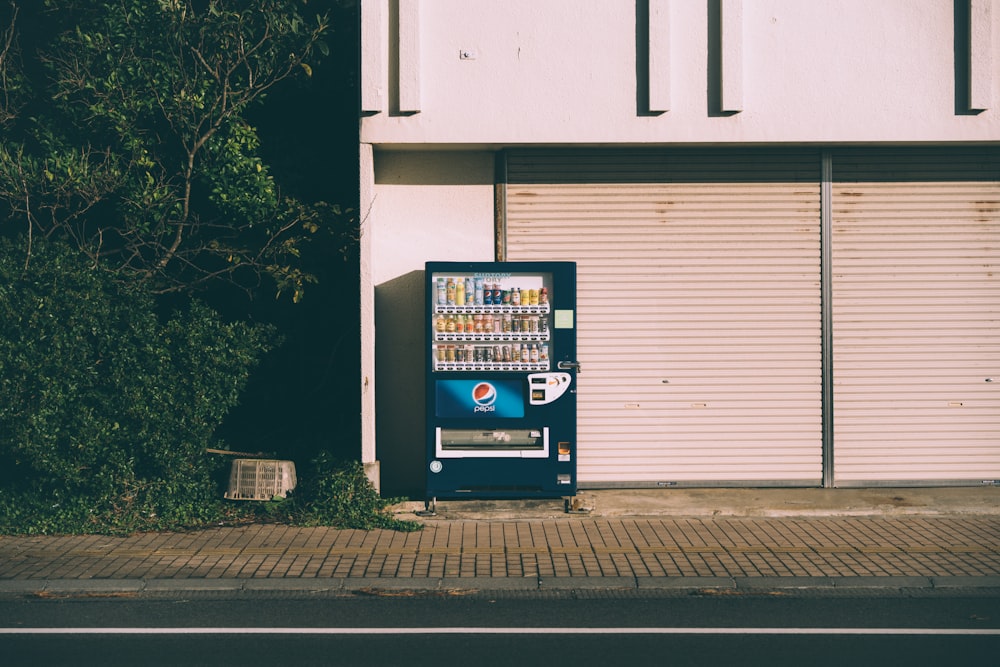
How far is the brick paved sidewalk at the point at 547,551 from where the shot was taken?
8.77 m

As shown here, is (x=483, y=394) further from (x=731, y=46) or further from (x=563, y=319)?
(x=731, y=46)

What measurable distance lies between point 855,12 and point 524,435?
5312mm

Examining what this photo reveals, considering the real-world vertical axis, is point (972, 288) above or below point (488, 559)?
above

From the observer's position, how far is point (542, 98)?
35.6 ft

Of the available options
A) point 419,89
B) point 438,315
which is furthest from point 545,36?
point 438,315

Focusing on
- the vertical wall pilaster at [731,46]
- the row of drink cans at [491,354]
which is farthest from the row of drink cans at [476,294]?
the vertical wall pilaster at [731,46]

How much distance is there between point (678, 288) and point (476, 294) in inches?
88.1

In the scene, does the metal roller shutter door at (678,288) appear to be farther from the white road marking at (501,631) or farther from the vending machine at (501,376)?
the white road marking at (501,631)

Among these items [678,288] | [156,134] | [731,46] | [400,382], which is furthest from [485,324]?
[156,134]

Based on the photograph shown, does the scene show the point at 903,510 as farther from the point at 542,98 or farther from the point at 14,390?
the point at 14,390

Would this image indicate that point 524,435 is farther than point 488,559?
Yes

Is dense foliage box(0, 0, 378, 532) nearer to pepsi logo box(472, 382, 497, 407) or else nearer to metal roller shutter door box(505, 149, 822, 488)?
pepsi logo box(472, 382, 497, 407)

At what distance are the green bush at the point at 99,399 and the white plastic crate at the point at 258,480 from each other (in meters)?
0.25

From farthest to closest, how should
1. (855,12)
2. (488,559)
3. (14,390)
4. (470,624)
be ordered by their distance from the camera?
(855,12) < (14,390) < (488,559) < (470,624)
